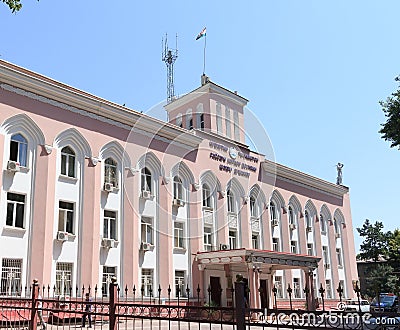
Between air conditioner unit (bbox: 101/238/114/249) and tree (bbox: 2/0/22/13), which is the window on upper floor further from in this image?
tree (bbox: 2/0/22/13)

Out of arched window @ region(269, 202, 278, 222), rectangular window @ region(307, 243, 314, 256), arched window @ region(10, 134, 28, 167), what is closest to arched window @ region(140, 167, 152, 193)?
arched window @ region(10, 134, 28, 167)

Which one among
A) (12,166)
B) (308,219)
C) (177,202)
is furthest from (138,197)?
(308,219)

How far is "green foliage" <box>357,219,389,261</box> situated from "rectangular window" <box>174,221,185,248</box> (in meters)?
37.9

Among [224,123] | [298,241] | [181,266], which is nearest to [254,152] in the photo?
[224,123]

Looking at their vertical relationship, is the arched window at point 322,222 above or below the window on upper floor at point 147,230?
above

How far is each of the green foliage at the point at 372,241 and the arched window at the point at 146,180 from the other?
39970mm

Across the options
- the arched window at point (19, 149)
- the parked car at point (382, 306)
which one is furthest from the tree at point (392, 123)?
the arched window at point (19, 149)

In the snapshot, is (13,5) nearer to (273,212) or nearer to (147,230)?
(147,230)

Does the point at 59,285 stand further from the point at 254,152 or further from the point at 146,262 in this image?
the point at 254,152

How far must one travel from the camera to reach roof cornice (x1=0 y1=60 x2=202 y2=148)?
53.8 feet

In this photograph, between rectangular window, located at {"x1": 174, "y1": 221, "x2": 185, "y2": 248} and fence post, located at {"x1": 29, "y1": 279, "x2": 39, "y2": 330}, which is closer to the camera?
fence post, located at {"x1": 29, "y1": 279, "x2": 39, "y2": 330}

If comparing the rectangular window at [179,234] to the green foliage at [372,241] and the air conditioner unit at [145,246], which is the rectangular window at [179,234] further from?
the green foliage at [372,241]

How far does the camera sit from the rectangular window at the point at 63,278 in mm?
16516

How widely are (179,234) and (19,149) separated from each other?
8.72 metres
